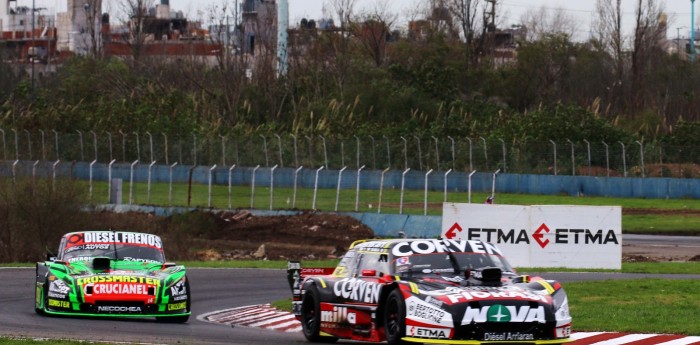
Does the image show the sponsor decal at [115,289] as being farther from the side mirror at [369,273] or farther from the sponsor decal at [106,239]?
the side mirror at [369,273]

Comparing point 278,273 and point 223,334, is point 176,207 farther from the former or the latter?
point 223,334

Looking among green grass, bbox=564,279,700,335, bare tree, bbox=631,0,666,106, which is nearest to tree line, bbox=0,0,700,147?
bare tree, bbox=631,0,666,106

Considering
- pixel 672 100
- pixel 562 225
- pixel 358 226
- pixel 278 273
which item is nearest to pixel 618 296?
pixel 562 225

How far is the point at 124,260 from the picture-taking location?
19.7 meters

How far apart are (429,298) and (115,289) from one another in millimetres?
5940

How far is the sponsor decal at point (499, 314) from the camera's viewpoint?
1367 centimetres

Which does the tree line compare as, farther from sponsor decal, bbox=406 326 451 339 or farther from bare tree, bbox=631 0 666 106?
sponsor decal, bbox=406 326 451 339

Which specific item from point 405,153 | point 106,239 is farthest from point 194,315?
point 405,153

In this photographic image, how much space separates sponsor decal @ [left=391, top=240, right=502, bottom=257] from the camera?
1542 centimetres

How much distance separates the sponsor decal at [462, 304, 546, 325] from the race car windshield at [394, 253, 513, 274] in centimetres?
146

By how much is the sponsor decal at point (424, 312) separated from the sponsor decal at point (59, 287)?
20.7ft

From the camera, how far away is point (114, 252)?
19938mm

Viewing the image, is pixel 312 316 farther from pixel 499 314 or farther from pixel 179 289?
pixel 499 314

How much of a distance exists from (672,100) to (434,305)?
233 ft
